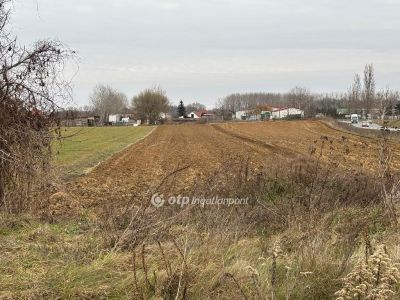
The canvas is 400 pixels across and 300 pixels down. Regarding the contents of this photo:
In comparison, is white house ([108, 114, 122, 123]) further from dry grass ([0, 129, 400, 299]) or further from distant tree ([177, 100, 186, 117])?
dry grass ([0, 129, 400, 299])

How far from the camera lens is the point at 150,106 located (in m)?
138

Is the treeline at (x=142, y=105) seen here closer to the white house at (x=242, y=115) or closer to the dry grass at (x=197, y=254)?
the white house at (x=242, y=115)

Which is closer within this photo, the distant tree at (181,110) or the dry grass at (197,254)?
the dry grass at (197,254)

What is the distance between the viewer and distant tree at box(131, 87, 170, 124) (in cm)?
13750

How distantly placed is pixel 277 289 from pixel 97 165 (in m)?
24.0

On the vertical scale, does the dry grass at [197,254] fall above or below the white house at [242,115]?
below

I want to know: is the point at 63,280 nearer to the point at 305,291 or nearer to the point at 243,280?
the point at 243,280

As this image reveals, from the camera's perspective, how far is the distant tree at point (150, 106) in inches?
5413

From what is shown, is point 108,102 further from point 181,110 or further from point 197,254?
point 197,254

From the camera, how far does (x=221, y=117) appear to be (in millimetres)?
147875

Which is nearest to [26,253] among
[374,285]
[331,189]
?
[374,285]

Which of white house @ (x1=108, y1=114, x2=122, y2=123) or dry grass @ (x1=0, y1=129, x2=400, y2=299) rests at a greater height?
white house @ (x1=108, y1=114, x2=122, y2=123)

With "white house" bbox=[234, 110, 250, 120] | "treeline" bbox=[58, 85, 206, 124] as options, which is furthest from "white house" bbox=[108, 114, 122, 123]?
"white house" bbox=[234, 110, 250, 120]

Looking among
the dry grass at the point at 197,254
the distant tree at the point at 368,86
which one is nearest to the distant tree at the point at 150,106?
the distant tree at the point at 368,86
